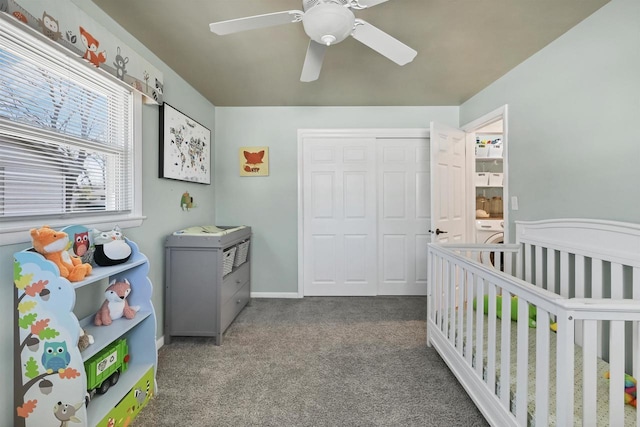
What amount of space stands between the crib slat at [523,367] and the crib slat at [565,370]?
0.63ft

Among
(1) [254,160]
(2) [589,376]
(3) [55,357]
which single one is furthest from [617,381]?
(1) [254,160]

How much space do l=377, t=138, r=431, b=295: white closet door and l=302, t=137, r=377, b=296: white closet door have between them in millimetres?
137

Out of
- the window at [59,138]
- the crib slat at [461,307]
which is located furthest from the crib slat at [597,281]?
the window at [59,138]

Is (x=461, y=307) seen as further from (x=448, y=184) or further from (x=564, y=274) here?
(x=448, y=184)

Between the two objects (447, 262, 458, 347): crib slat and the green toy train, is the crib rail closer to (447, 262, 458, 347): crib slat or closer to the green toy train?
(447, 262, 458, 347): crib slat

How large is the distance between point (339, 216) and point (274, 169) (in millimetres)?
931

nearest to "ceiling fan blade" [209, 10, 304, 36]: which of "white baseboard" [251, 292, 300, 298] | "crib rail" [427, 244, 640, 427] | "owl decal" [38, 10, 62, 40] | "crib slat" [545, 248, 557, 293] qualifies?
"owl decal" [38, 10, 62, 40]

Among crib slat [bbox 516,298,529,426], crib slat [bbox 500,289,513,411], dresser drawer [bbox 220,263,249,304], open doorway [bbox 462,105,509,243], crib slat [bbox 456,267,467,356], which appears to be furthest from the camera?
open doorway [bbox 462,105,509,243]

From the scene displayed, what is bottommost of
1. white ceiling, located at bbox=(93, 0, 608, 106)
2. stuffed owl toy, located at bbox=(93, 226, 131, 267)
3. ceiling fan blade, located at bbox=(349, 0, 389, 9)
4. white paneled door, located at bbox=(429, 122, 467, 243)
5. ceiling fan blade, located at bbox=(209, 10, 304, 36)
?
stuffed owl toy, located at bbox=(93, 226, 131, 267)

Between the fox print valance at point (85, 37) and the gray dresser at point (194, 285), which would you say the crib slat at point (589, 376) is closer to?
the gray dresser at point (194, 285)

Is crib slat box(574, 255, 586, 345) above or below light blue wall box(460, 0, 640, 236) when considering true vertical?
below

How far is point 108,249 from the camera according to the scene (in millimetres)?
1427

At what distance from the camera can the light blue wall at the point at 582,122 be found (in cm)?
148

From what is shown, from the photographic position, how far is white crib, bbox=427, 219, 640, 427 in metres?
0.89
